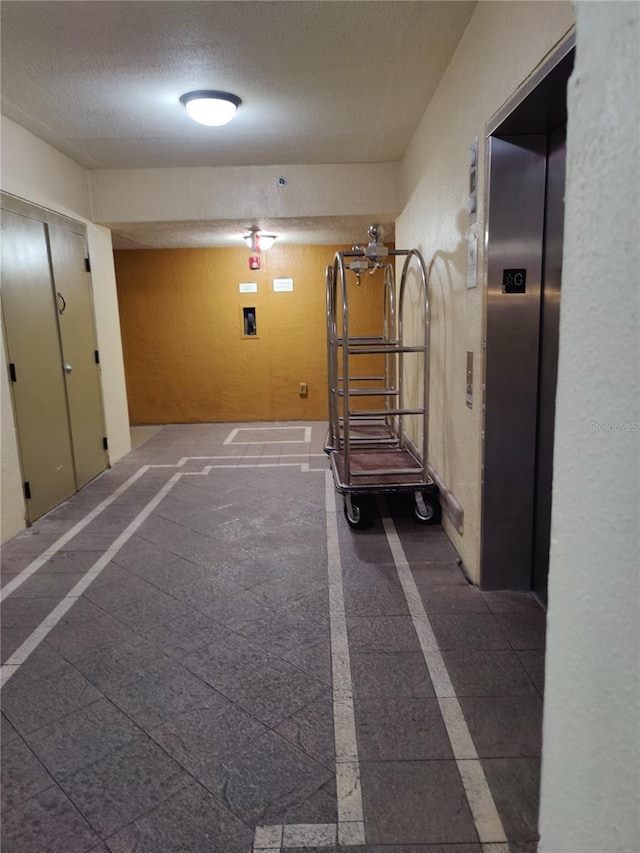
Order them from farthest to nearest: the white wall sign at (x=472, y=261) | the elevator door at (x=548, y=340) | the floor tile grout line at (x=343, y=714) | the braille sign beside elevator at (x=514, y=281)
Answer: the white wall sign at (x=472, y=261), the braille sign beside elevator at (x=514, y=281), the elevator door at (x=548, y=340), the floor tile grout line at (x=343, y=714)

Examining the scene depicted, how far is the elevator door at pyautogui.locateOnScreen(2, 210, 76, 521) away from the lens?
364 centimetres

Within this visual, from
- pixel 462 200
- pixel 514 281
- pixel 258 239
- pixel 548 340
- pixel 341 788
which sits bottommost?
pixel 341 788

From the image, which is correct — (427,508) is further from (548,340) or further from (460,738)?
(460,738)

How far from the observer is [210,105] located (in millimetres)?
3377

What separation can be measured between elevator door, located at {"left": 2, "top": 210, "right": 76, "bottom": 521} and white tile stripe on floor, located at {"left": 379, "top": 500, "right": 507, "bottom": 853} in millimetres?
2844

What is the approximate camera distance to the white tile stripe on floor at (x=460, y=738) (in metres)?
1.48

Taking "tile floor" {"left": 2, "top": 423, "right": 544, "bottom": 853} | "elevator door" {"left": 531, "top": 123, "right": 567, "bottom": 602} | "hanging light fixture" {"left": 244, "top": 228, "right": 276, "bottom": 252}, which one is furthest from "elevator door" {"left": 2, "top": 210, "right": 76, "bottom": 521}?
"elevator door" {"left": 531, "top": 123, "right": 567, "bottom": 602}

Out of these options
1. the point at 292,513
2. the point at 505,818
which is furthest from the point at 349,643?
the point at 292,513

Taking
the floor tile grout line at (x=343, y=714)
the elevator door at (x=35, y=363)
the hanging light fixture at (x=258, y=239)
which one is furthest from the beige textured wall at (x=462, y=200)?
the elevator door at (x=35, y=363)

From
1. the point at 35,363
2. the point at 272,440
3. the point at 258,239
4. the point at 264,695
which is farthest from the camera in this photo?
the point at 272,440

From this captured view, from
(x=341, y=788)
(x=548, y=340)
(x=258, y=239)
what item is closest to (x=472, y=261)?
(x=548, y=340)

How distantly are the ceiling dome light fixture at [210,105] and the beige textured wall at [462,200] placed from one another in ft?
4.41

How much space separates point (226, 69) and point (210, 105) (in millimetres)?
349

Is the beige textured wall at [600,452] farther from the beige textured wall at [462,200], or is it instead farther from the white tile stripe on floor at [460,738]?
the beige textured wall at [462,200]
